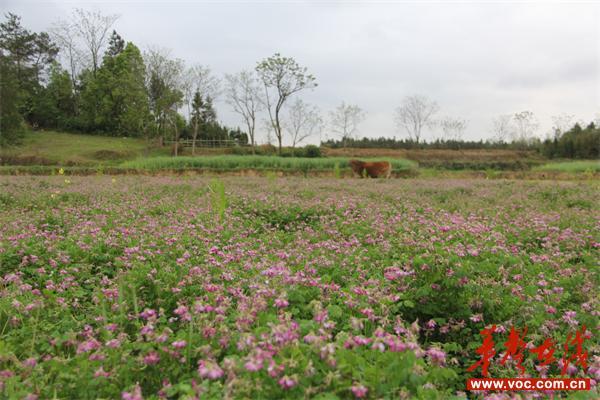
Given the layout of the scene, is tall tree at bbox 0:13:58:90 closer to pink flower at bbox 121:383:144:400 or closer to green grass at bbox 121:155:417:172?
green grass at bbox 121:155:417:172

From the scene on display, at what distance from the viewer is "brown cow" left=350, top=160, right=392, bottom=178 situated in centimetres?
1888

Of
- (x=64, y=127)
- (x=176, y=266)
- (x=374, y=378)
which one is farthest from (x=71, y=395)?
(x=64, y=127)

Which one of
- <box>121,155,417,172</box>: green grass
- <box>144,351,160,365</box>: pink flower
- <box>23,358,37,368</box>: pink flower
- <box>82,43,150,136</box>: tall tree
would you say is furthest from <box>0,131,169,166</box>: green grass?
<box>144,351,160,365</box>: pink flower

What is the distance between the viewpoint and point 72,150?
3381 cm

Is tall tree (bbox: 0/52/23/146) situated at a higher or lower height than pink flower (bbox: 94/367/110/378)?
higher

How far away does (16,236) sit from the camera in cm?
432

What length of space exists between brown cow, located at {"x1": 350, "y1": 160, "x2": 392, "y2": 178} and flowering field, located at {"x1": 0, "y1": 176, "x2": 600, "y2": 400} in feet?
42.8

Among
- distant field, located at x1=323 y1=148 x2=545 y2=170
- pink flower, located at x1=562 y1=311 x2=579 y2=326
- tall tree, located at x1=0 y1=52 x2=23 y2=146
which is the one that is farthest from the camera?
distant field, located at x1=323 y1=148 x2=545 y2=170

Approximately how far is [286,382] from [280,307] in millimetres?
807

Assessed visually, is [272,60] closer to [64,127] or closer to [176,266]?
[64,127]

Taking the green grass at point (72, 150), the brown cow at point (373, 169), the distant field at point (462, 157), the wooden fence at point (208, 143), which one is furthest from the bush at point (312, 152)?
the brown cow at point (373, 169)

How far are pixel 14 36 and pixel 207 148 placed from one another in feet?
91.2

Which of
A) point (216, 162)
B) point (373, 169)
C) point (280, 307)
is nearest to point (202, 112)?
point (216, 162)

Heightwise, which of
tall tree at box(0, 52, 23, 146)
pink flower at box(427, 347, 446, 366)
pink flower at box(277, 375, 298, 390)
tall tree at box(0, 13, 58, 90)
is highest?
tall tree at box(0, 13, 58, 90)
